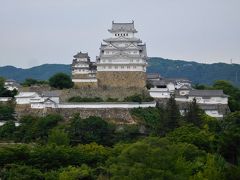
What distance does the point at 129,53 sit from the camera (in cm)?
4922

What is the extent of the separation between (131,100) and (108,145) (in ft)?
18.5

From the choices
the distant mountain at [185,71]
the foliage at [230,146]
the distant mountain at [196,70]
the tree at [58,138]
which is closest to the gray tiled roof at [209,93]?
the tree at [58,138]

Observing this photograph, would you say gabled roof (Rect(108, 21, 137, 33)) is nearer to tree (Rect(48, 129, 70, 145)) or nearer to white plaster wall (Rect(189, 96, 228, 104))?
white plaster wall (Rect(189, 96, 228, 104))

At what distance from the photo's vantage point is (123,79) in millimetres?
48000

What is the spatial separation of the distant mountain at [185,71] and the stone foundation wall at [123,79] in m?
74.8

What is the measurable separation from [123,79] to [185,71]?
91.8 meters

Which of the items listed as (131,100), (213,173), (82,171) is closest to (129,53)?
(131,100)

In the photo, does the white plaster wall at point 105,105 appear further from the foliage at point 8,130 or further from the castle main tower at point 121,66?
the foliage at point 8,130

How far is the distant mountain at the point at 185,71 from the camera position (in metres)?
128

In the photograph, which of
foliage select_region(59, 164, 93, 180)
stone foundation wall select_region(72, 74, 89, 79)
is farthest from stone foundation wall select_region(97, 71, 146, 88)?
foliage select_region(59, 164, 93, 180)

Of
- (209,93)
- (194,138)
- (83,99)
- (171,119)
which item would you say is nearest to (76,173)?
(194,138)

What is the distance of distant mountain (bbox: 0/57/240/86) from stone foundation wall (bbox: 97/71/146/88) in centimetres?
7483

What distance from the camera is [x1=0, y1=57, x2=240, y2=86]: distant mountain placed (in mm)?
128500

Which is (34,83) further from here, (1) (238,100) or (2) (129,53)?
(1) (238,100)
